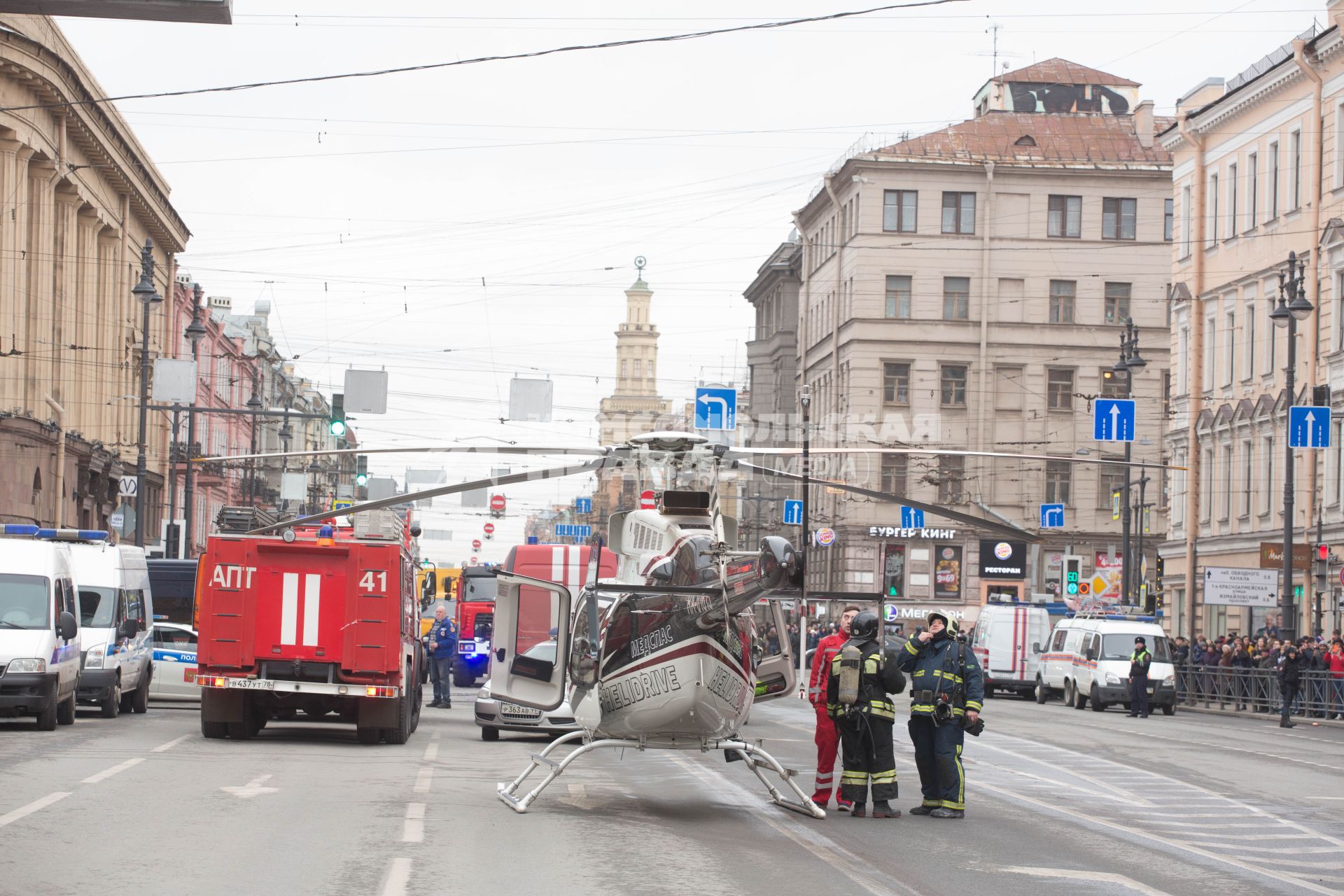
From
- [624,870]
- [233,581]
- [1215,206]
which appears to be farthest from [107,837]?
[1215,206]

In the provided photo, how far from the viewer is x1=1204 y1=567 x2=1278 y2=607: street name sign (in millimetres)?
44719

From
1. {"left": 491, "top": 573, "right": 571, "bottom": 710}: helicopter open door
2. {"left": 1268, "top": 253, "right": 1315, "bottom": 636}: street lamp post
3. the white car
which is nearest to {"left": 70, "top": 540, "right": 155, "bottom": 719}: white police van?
the white car

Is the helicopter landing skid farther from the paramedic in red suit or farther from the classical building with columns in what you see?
the classical building with columns

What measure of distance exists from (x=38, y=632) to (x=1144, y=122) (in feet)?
229

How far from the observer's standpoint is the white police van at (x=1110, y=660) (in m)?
43.6

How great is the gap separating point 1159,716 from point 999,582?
3638 centimetres

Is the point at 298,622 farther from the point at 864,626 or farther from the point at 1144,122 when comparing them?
the point at 1144,122

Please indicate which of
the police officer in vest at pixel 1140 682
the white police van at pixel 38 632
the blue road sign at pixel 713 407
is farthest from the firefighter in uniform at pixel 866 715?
the blue road sign at pixel 713 407

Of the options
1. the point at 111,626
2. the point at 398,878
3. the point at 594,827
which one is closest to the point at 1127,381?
the point at 111,626

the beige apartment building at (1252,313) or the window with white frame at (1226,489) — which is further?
the window with white frame at (1226,489)

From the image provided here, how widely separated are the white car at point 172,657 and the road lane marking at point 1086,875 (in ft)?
77.2

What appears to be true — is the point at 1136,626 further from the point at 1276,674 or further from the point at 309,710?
the point at 309,710

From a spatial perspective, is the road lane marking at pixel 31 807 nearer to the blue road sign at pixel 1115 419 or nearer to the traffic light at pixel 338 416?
the traffic light at pixel 338 416

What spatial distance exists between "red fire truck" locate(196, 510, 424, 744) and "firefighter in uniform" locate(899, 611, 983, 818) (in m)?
8.34
